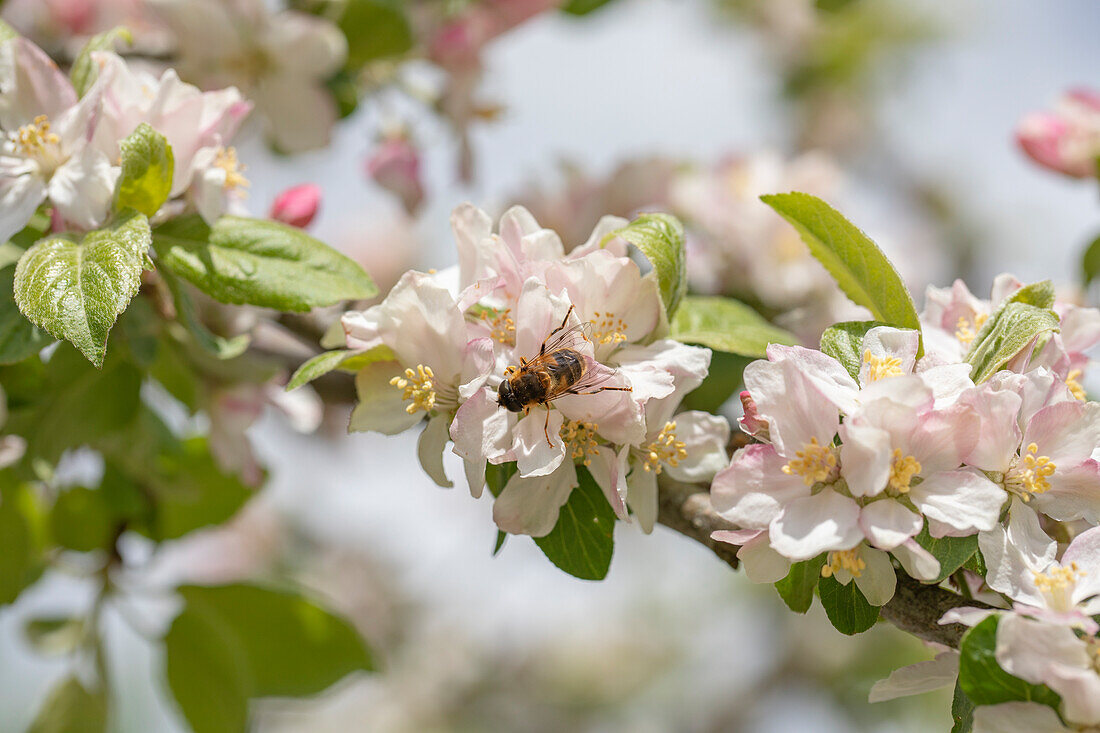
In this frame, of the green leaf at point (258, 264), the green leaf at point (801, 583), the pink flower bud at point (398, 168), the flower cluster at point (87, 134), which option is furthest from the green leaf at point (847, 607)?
the pink flower bud at point (398, 168)

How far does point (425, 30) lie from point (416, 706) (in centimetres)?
365

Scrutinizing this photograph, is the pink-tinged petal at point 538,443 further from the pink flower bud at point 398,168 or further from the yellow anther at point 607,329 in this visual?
the pink flower bud at point 398,168

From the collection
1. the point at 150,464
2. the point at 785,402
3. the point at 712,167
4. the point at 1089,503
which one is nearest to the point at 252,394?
the point at 150,464

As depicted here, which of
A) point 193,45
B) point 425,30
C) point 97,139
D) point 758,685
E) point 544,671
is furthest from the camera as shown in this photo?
point 544,671

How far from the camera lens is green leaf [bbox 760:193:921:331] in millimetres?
678

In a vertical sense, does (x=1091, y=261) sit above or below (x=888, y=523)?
below

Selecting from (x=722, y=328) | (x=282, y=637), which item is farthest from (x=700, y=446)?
(x=282, y=637)

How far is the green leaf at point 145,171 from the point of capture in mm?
661

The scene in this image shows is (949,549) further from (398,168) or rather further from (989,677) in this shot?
(398,168)

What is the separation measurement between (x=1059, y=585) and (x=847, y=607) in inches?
4.8

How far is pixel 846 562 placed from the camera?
0.57 meters

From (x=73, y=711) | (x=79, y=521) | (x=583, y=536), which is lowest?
(x=73, y=711)

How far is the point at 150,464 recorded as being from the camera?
108 cm

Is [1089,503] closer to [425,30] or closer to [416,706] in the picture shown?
[425,30]
